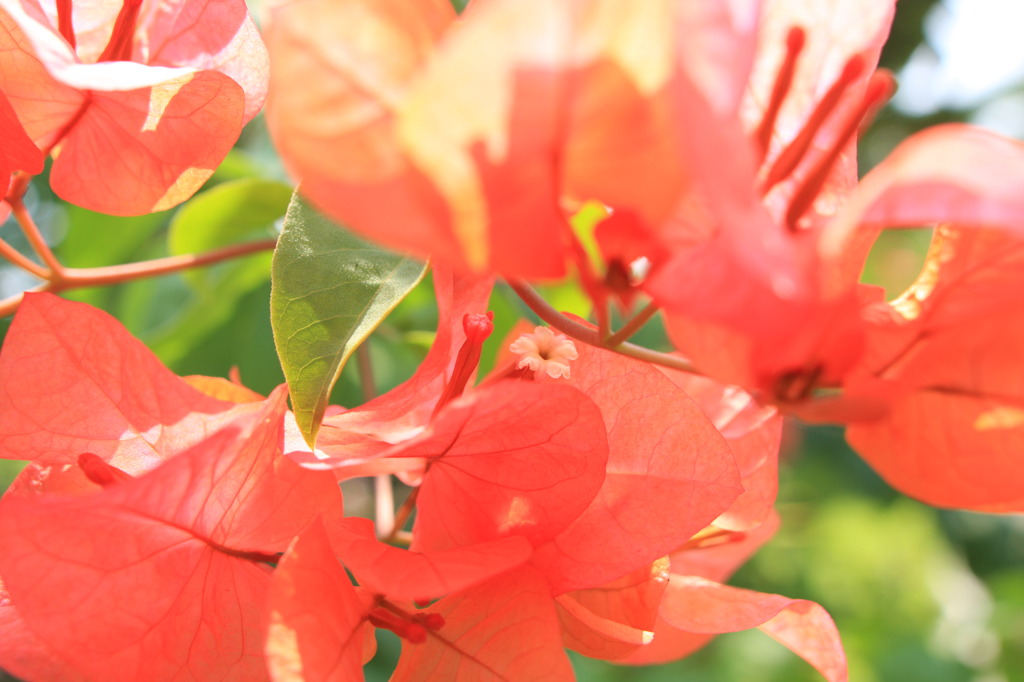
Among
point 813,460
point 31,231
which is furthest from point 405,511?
point 813,460

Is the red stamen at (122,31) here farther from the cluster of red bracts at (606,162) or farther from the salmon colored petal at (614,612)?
the salmon colored petal at (614,612)

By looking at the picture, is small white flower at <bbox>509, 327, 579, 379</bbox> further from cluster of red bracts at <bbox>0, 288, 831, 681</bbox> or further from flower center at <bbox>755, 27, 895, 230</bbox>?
flower center at <bbox>755, 27, 895, 230</bbox>

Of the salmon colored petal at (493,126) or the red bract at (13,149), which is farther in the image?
the red bract at (13,149)

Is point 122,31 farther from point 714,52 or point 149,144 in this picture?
point 714,52

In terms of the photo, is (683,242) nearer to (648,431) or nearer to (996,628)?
(648,431)

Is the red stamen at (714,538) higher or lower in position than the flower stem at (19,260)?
lower

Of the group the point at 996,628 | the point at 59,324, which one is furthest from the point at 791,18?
the point at 996,628

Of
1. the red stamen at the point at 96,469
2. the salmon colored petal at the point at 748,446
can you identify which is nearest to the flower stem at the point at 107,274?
the red stamen at the point at 96,469
